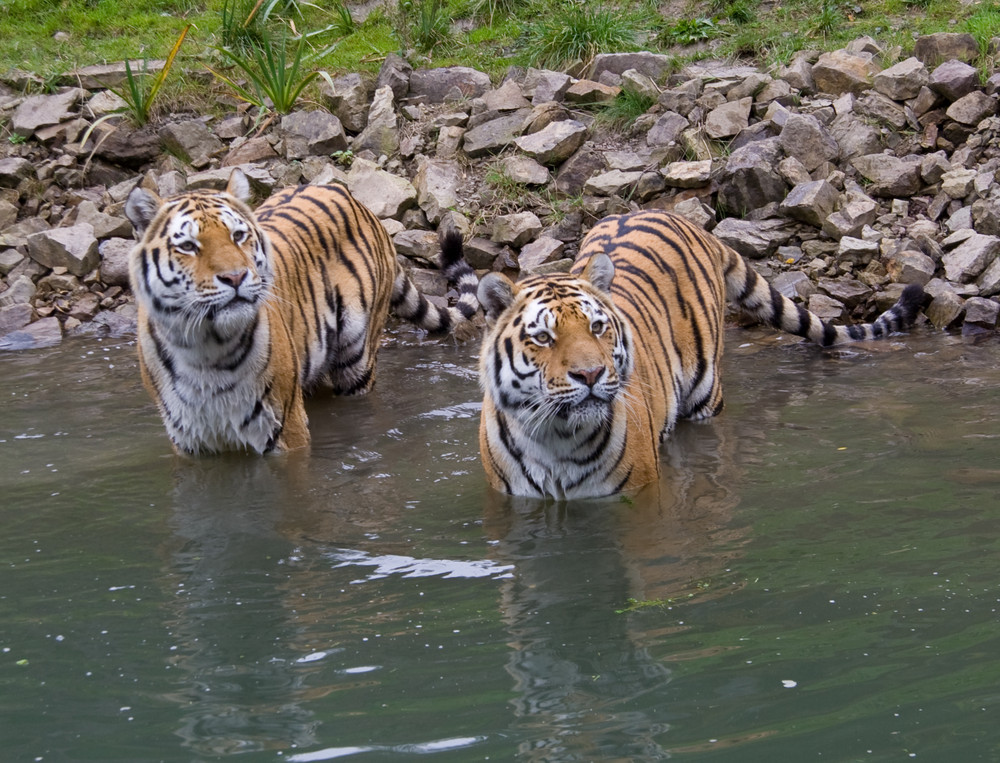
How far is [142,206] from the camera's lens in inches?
188

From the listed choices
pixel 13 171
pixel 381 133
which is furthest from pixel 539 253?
pixel 13 171

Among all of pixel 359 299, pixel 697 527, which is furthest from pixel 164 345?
pixel 697 527

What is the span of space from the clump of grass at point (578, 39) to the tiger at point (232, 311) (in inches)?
153

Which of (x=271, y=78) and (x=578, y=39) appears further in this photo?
(x=578, y=39)

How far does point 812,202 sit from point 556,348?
3.87 m

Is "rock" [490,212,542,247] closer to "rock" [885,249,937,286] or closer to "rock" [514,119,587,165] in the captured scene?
"rock" [514,119,587,165]

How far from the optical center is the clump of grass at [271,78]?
902 cm

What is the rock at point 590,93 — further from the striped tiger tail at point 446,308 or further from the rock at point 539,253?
the striped tiger tail at point 446,308

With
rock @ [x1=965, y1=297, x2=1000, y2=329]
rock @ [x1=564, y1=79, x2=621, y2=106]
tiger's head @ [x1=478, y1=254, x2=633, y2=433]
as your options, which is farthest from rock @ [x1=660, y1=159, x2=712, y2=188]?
tiger's head @ [x1=478, y1=254, x2=633, y2=433]

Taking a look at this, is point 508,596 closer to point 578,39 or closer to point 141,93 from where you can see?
point 578,39

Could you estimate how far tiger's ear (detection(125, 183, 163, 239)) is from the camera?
15.6 ft

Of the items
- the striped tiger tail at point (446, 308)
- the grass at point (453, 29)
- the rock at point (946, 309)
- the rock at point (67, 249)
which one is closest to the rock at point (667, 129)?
the grass at point (453, 29)

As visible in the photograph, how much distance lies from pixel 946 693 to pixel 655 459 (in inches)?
72.5

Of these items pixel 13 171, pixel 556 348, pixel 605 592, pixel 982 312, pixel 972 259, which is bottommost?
pixel 605 592
